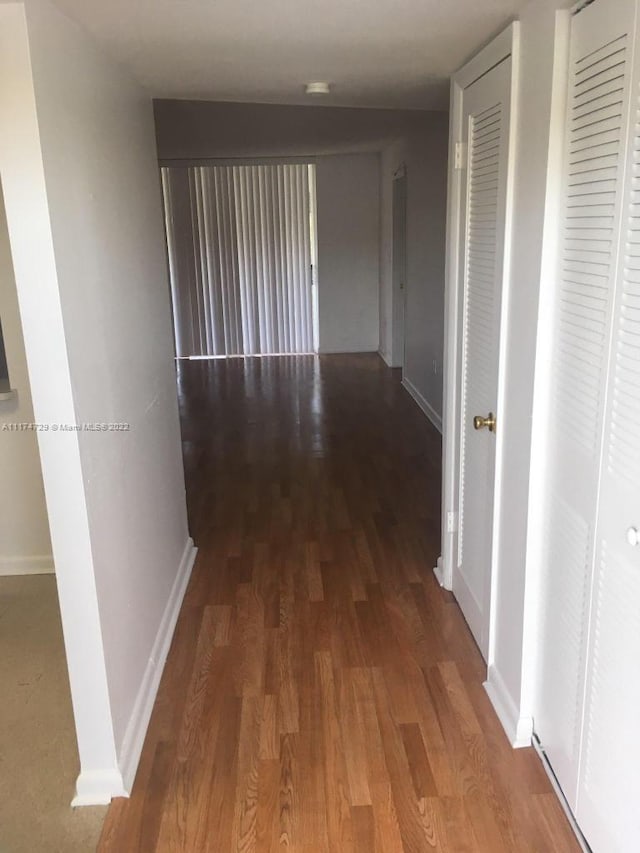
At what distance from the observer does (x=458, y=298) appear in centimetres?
257

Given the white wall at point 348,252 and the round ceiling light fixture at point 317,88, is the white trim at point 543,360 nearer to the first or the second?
the round ceiling light fixture at point 317,88

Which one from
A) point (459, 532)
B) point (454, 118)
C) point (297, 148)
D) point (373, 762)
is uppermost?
point (297, 148)

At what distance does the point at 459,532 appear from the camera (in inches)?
109

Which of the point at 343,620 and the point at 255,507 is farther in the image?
the point at 255,507

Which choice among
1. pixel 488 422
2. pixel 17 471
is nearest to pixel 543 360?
pixel 488 422

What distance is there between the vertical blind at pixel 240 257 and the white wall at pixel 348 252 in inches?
7.1

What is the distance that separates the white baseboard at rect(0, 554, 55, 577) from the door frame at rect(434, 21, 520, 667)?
70.2 inches

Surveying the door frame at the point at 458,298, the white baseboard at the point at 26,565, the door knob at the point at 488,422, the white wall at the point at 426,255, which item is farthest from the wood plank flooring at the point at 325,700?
the white wall at the point at 426,255

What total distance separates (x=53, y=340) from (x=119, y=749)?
1.15 meters

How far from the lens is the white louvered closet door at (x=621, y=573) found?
1353 millimetres

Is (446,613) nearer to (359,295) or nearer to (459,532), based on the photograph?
(459,532)

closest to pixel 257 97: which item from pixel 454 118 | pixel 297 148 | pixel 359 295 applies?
pixel 454 118

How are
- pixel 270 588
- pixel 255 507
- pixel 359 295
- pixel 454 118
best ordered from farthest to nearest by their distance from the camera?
1. pixel 359 295
2. pixel 255 507
3. pixel 270 588
4. pixel 454 118

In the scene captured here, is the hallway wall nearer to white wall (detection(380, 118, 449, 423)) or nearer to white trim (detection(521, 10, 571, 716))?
white wall (detection(380, 118, 449, 423))
